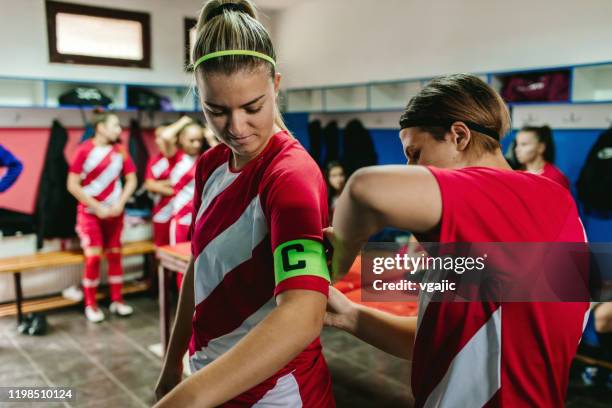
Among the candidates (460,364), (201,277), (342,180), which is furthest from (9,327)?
(460,364)

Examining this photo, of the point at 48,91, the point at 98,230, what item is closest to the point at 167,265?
the point at 98,230

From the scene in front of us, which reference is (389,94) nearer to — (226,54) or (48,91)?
(48,91)

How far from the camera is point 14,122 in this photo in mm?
5562

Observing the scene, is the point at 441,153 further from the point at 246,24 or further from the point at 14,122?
the point at 14,122

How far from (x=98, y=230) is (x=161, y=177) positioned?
79 centimetres

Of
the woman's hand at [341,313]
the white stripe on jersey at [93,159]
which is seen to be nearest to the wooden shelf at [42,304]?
the white stripe on jersey at [93,159]

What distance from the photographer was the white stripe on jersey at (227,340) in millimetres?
1011

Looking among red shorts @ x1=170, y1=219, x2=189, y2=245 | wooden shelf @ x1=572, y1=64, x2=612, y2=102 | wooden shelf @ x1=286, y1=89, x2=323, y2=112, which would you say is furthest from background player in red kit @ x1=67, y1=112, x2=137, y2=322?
wooden shelf @ x1=572, y1=64, x2=612, y2=102

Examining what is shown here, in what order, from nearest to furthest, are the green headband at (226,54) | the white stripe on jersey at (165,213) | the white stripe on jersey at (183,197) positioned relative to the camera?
the green headband at (226,54)
the white stripe on jersey at (183,197)
the white stripe on jersey at (165,213)

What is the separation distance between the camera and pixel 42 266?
16.5ft

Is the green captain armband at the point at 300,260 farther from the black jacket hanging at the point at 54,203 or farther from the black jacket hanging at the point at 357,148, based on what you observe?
the black jacket hanging at the point at 357,148

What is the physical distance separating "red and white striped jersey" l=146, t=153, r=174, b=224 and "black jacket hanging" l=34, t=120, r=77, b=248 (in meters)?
0.85

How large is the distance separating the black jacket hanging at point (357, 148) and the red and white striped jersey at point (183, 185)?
2217 mm

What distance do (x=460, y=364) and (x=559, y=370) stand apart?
16 cm
